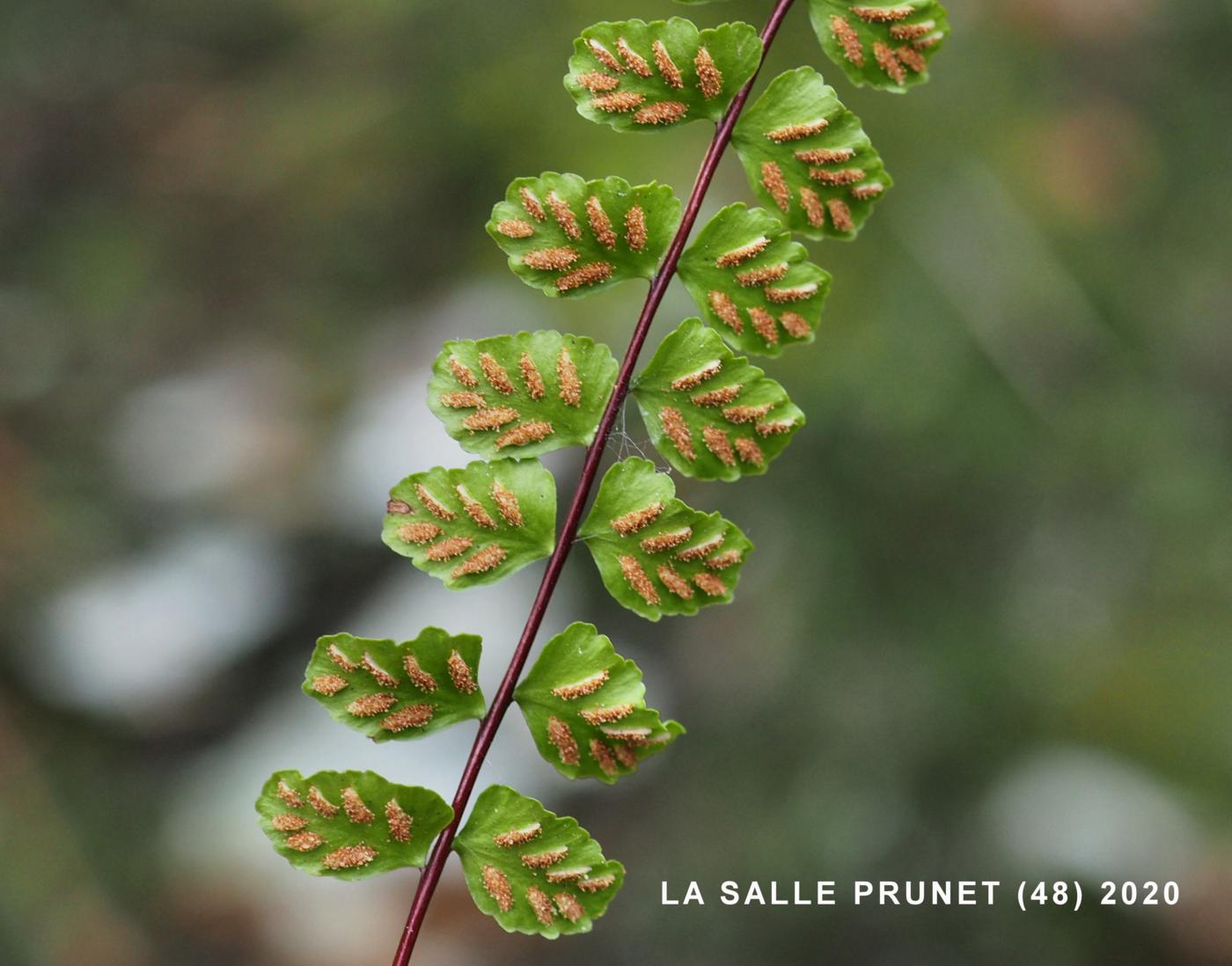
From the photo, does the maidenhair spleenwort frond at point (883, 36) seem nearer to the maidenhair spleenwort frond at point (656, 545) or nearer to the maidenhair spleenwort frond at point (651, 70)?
the maidenhair spleenwort frond at point (651, 70)

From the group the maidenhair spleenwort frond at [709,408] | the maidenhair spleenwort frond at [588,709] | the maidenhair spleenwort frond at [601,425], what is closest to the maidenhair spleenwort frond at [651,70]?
the maidenhair spleenwort frond at [601,425]

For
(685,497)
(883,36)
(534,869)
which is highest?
(883,36)

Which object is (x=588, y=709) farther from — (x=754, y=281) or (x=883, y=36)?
(x=883, y=36)

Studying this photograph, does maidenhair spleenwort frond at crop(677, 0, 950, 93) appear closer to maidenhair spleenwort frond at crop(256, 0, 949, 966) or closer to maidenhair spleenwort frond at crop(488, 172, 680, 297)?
maidenhair spleenwort frond at crop(256, 0, 949, 966)

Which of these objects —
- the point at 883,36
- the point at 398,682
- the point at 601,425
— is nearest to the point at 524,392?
the point at 601,425

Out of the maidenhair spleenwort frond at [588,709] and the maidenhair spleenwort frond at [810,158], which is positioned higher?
the maidenhair spleenwort frond at [810,158]
